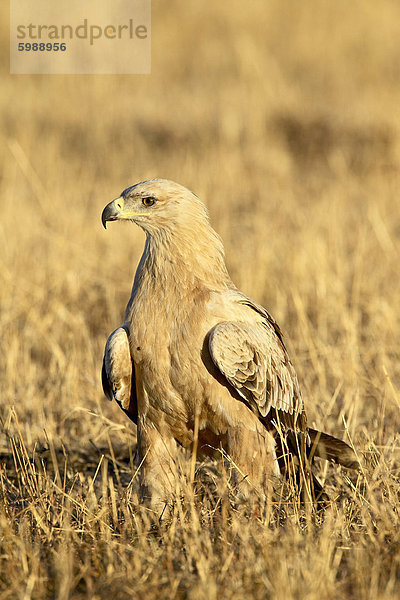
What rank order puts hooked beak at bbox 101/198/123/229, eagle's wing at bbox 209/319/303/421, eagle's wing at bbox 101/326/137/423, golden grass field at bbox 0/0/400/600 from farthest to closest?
1. hooked beak at bbox 101/198/123/229
2. eagle's wing at bbox 101/326/137/423
3. eagle's wing at bbox 209/319/303/421
4. golden grass field at bbox 0/0/400/600

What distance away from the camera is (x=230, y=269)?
7543 millimetres

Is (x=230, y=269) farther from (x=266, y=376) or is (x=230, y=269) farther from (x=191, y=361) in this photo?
(x=191, y=361)

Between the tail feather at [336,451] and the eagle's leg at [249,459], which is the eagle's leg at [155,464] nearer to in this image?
the eagle's leg at [249,459]

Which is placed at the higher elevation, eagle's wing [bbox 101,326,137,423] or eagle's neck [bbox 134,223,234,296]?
eagle's neck [bbox 134,223,234,296]

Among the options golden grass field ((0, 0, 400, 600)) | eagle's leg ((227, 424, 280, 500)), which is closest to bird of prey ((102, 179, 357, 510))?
eagle's leg ((227, 424, 280, 500))

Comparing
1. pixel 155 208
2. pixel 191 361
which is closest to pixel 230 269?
pixel 155 208

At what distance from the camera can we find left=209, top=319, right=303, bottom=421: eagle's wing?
3.73m

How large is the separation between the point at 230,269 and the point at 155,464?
3.75 meters

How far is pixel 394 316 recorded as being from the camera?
626 cm

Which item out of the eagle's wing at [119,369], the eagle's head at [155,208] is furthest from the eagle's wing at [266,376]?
the eagle's head at [155,208]

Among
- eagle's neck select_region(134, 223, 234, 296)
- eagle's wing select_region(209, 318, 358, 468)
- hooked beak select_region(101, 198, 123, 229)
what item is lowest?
eagle's wing select_region(209, 318, 358, 468)

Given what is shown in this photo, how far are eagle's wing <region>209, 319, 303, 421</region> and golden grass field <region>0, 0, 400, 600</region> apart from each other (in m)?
0.45

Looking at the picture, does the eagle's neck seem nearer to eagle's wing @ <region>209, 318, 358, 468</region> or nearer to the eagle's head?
the eagle's head

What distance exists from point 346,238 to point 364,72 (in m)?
6.42
